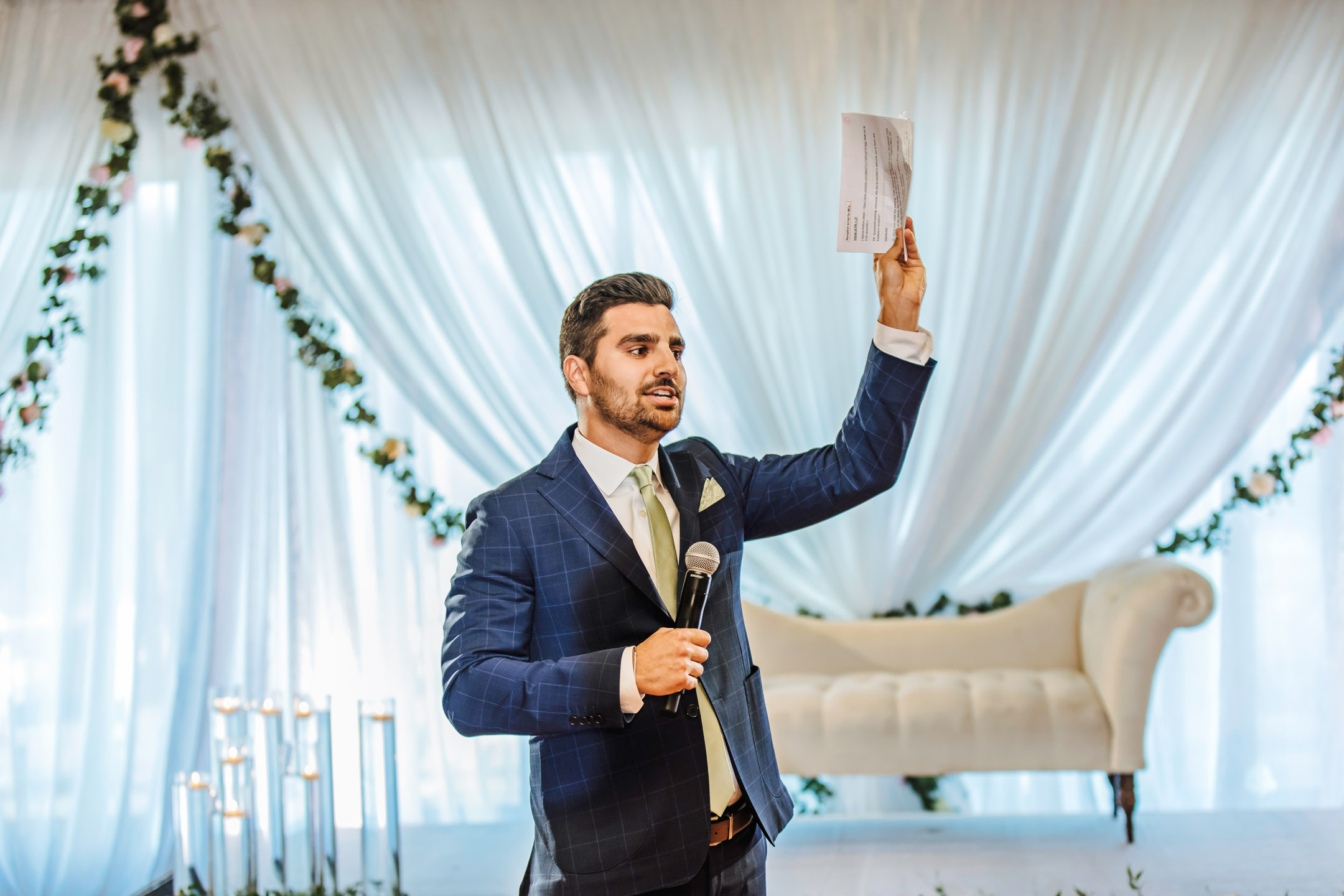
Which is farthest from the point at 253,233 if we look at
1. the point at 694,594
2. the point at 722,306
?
the point at 694,594

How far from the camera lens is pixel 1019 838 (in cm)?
324

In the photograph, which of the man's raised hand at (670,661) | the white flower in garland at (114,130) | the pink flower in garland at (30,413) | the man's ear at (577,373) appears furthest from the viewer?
the white flower in garland at (114,130)

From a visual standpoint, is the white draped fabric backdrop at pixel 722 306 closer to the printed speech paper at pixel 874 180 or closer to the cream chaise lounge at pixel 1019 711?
the cream chaise lounge at pixel 1019 711

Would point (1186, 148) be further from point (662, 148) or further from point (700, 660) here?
point (700, 660)

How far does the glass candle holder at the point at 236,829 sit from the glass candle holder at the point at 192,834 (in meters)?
0.03

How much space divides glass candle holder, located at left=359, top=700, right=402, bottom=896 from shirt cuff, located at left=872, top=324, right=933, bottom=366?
1.80 m

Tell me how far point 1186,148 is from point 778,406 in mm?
1525

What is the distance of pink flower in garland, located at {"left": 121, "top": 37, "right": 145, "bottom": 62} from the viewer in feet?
11.6

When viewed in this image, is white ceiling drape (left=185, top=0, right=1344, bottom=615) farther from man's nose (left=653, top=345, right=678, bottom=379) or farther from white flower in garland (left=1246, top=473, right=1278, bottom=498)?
man's nose (left=653, top=345, right=678, bottom=379)

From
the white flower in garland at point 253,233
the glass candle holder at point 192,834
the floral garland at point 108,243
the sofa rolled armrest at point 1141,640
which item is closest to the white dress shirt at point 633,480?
the glass candle holder at point 192,834

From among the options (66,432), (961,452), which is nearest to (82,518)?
(66,432)

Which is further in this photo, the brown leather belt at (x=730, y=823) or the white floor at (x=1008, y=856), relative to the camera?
the white floor at (x=1008, y=856)

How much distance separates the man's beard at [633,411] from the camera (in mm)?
1470

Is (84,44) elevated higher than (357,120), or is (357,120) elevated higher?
(84,44)
